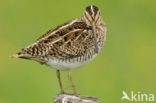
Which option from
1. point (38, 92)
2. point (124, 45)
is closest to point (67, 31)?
point (38, 92)

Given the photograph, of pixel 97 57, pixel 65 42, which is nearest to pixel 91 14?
pixel 65 42

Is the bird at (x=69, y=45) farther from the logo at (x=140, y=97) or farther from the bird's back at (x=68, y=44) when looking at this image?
the logo at (x=140, y=97)

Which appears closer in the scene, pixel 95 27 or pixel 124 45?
pixel 95 27

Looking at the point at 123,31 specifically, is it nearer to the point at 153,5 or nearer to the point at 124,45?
the point at 124,45

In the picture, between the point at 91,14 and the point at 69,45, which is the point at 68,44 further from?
the point at 91,14

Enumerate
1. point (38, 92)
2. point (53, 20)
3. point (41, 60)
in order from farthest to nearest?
point (53, 20) → point (38, 92) → point (41, 60)
